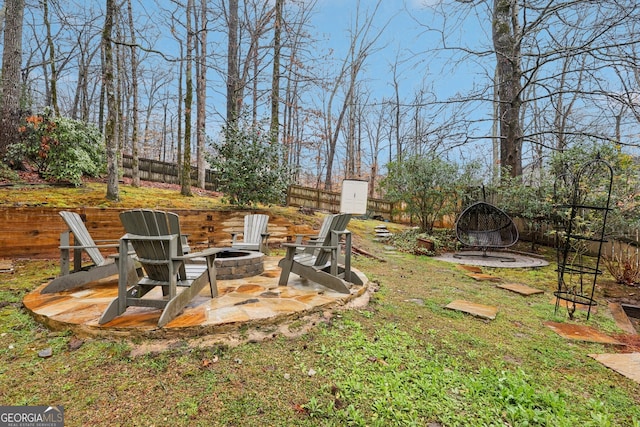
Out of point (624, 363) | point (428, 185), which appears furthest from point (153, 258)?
point (428, 185)

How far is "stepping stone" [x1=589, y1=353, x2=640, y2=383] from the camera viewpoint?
7.01 feet

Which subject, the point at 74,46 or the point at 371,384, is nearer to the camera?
the point at 371,384

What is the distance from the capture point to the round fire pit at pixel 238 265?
12.0 feet

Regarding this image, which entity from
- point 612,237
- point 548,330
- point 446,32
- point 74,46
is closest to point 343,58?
point 446,32

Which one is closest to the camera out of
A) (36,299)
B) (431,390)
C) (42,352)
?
(431,390)

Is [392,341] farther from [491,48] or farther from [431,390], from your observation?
[491,48]

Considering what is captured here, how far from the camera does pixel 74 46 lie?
44.2 ft

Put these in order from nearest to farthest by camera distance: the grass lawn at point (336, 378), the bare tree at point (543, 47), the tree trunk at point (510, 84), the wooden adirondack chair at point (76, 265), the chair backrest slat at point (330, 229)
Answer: the grass lawn at point (336, 378), the wooden adirondack chair at point (76, 265), the chair backrest slat at point (330, 229), the bare tree at point (543, 47), the tree trunk at point (510, 84)

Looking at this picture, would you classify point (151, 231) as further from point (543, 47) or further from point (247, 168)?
point (543, 47)

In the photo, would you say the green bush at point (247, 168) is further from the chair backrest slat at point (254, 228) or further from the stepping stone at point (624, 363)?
the stepping stone at point (624, 363)

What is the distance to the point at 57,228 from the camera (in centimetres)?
477

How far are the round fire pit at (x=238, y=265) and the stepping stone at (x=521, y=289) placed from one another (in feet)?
11.9

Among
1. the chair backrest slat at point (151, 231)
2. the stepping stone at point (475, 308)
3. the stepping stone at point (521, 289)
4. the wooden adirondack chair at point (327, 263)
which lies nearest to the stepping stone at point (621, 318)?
the stepping stone at point (521, 289)

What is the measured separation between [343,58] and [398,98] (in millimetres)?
4885
